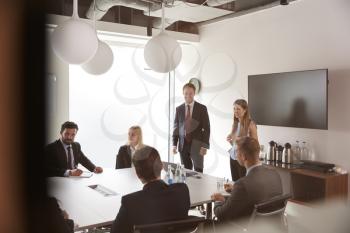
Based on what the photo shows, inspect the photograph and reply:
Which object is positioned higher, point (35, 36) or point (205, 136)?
point (35, 36)

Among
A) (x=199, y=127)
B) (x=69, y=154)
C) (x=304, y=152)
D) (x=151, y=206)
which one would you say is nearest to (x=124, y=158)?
(x=69, y=154)

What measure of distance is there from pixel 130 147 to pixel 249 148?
4.01 feet

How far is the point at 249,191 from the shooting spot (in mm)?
1620

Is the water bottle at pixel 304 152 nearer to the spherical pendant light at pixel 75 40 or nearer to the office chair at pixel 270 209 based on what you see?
the office chair at pixel 270 209

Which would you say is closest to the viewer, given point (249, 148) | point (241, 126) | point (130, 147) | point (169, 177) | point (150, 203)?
point (150, 203)

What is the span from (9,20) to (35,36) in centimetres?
4

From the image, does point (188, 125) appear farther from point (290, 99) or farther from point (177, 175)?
point (177, 175)

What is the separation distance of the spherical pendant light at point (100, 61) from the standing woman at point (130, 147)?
0.90 metres

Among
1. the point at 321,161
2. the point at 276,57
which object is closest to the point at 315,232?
the point at 321,161

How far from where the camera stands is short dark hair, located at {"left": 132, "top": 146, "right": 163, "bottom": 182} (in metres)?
1.47

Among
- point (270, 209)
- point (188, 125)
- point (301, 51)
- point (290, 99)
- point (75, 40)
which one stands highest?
point (301, 51)

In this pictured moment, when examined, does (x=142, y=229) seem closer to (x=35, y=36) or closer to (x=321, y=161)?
(x=35, y=36)

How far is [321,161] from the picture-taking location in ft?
9.68

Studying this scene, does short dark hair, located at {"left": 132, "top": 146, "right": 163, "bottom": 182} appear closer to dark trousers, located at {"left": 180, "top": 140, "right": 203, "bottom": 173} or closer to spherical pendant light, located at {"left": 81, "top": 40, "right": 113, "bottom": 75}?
spherical pendant light, located at {"left": 81, "top": 40, "right": 113, "bottom": 75}
